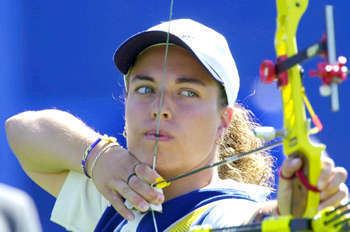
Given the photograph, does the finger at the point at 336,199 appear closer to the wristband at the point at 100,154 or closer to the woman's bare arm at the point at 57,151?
the woman's bare arm at the point at 57,151

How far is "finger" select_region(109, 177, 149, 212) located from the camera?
1614 mm

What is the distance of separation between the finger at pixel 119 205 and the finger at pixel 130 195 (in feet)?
0.04

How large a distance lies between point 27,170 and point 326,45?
3.59 feet

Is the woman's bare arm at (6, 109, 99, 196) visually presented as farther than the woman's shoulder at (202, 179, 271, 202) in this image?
Yes

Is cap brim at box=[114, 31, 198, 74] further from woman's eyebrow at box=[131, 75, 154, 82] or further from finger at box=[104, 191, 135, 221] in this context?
finger at box=[104, 191, 135, 221]

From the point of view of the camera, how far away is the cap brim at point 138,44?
1.74 metres

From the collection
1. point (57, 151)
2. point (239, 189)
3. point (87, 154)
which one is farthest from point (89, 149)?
point (239, 189)

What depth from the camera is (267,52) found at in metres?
2.39

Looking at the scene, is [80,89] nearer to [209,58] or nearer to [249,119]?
[249,119]

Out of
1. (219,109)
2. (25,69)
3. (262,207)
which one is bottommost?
(262,207)

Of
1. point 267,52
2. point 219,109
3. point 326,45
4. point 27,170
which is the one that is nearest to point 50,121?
point 27,170

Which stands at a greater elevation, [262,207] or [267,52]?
[267,52]

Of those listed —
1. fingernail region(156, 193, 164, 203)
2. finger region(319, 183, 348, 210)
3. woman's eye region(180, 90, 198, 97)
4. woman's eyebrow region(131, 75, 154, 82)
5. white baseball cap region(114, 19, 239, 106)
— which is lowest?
finger region(319, 183, 348, 210)

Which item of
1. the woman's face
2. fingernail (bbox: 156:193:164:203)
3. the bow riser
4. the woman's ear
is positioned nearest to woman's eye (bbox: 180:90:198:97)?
the woman's face
